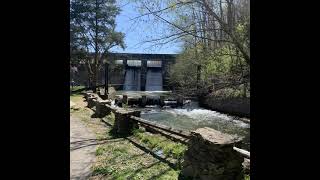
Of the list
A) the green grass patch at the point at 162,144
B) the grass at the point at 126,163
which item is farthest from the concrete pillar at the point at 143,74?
the grass at the point at 126,163

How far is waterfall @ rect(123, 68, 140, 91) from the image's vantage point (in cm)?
5003

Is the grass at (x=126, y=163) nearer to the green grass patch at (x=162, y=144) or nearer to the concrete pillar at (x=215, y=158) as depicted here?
the green grass patch at (x=162, y=144)

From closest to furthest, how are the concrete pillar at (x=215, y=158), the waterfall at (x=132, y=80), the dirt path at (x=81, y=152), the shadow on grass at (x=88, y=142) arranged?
the concrete pillar at (x=215, y=158)
the dirt path at (x=81, y=152)
the shadow on grass at (x=88, y=142)
the waterfall at (x=132, y=80)

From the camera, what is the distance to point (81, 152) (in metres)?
9.29

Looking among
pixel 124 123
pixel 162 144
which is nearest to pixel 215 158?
pixel 162 144

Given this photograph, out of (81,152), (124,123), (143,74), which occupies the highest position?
(143,74)

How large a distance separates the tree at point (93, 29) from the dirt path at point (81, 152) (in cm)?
2581

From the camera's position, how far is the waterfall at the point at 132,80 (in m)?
50.0

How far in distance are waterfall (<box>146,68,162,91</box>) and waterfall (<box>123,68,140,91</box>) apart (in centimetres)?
149

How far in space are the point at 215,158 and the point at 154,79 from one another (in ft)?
150

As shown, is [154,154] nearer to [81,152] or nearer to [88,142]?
[81,152]
